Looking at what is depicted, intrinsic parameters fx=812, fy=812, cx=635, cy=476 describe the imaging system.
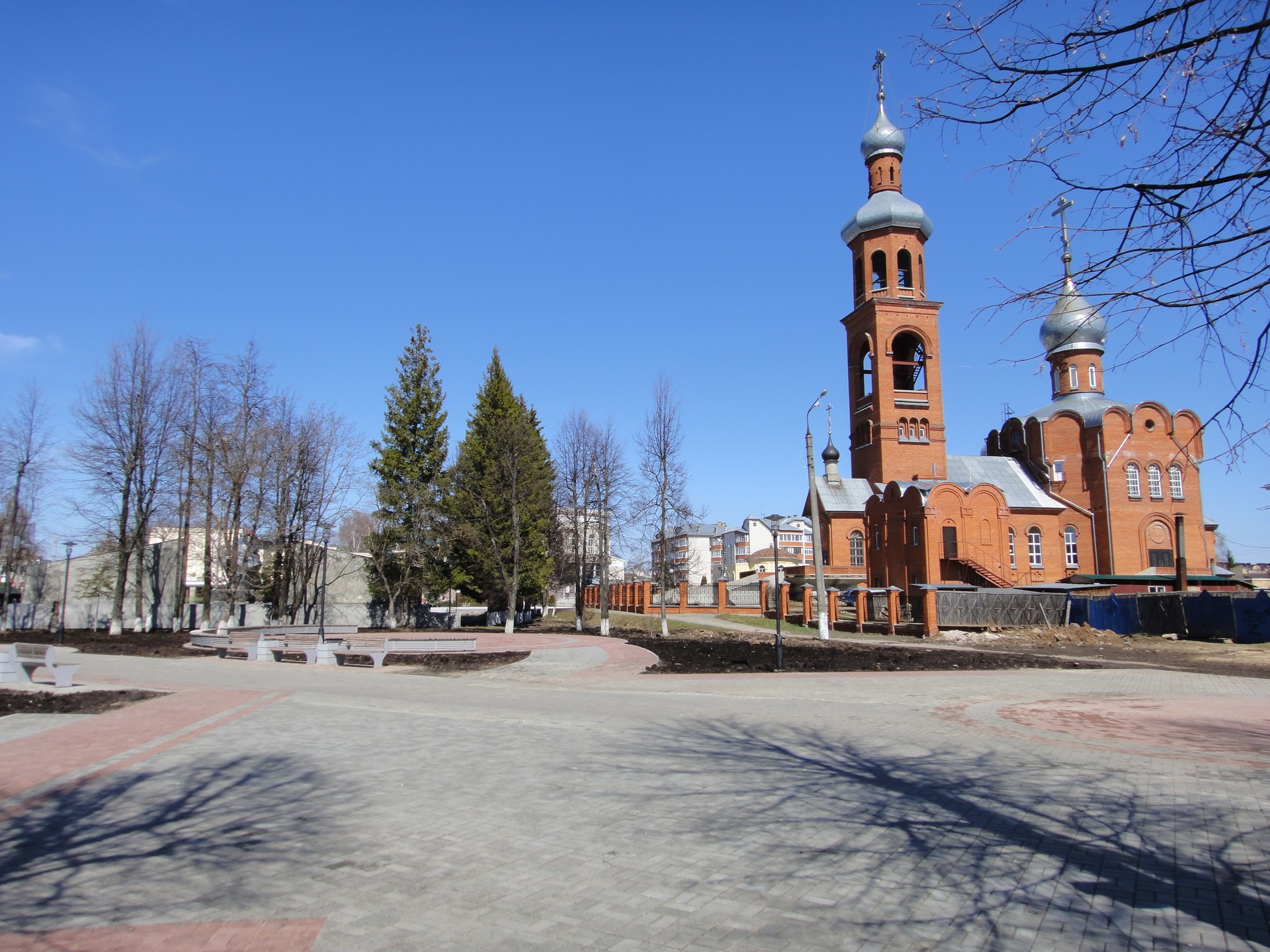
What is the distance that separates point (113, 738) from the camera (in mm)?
9727

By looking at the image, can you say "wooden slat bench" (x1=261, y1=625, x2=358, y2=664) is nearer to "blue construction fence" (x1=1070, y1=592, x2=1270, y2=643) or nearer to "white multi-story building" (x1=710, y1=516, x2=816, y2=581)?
"blue construction fence" (x1=1070, y1=592, x2=1270, y2=643)

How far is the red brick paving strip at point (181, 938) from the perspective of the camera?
4.04 metres

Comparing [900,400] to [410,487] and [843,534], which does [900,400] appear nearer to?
[843,534]

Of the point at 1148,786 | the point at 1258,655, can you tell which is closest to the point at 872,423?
the point at 1258,655

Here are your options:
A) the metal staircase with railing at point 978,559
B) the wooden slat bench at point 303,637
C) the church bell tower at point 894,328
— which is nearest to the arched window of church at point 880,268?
the church bell tower at point 894,328

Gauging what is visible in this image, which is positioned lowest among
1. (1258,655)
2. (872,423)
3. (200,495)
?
(1258,655)

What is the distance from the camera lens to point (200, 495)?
114 feet

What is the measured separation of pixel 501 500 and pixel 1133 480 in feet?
129

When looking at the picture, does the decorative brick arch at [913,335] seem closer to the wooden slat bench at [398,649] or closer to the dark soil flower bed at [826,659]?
the dark soil flower bed at [826,659]

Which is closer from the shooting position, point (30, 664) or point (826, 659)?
point (30, 664)

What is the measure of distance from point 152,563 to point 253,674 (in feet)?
89.9

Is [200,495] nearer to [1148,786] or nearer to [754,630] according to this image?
[754,630]

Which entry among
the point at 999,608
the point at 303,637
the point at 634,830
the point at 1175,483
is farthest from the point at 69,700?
the point at 1175,483

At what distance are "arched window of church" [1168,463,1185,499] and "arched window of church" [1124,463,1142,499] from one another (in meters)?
2.05
